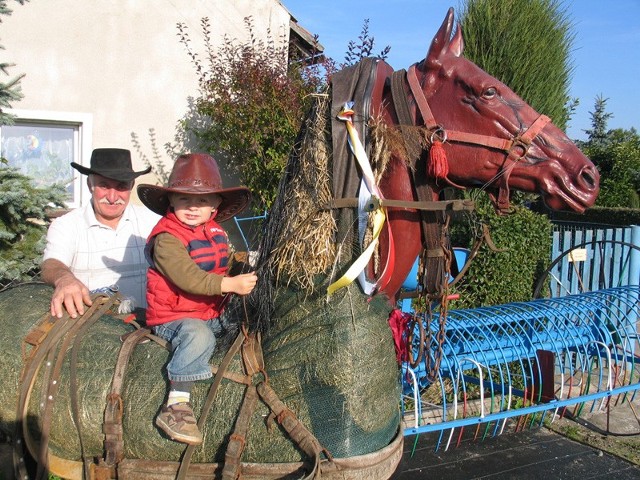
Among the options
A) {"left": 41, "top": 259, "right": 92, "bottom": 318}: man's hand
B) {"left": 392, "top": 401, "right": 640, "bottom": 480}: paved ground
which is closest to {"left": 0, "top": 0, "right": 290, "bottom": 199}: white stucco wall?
{"left": 41, "top": 259, "right": 92, "bottom": 318}: man's hand

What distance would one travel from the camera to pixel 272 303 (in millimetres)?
2068

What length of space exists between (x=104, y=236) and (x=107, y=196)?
24 centimetres

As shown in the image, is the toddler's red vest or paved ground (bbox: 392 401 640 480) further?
paved ground (bbox: 392 401 640 480)

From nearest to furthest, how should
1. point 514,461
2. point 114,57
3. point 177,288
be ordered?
point 177,288, point 514,461, point 114,57

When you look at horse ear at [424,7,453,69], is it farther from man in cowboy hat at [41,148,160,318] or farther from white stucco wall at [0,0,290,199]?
white stucco wall at [0,0,290,199]

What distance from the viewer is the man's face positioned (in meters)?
3.21

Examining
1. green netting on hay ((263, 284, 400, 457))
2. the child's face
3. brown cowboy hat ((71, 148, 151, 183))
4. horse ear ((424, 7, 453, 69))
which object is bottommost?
green netting on hay ((263, 284, 400, 457))

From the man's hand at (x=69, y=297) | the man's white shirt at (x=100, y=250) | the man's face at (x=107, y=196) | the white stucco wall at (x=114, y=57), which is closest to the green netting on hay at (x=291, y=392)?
the man's hand at (x=69, y=297)

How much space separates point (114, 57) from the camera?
686 cm

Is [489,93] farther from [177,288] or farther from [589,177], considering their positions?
[177,288]

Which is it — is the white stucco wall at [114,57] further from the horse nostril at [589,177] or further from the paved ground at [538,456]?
the horse nostril at [589,177]

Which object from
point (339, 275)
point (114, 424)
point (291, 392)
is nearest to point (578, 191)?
point (339, 275)

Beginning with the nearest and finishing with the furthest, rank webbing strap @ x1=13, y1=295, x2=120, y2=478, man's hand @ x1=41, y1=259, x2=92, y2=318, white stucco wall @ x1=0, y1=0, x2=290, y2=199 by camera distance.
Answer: webbing strap @ x1=13, y1=295, x2=120, y2=478
man's hand @ x1=41, y1=259, x2=92, y2=318
white stucco wall @ x1=0, y1=0, x2=290, y2=199

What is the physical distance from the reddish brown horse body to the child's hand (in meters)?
0.50
